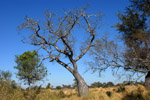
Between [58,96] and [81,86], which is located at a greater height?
[81,86]

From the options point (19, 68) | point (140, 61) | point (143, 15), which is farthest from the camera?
point (19, 68)

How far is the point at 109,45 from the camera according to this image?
12484 millimetres

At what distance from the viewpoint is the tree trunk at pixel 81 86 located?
33.1 feet

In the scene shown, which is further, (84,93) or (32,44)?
(32,44)

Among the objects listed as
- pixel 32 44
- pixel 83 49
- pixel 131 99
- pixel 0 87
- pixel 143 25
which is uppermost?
pixel 143 25

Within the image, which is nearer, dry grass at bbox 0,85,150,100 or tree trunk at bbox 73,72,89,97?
dry grass at bbox 0,85,150,100

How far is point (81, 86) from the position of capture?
10.3 meters

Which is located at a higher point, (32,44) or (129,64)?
(32,44)

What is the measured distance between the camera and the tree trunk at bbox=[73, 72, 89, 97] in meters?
10.1

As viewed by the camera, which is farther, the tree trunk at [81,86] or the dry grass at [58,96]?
the tree trunk at [81,86]

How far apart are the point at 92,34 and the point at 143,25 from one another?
4.87m

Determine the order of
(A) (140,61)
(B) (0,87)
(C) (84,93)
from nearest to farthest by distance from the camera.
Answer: (B) (0,87) → (C) (84,93) → (A) (140,61)

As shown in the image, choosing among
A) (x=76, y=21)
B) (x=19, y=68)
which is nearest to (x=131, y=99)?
(x=76, y=21)

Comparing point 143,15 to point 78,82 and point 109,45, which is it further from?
point 78,82
